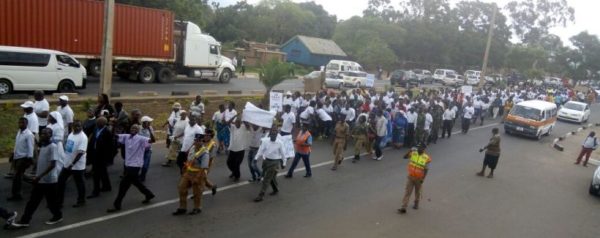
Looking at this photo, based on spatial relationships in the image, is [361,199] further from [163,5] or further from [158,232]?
[163,5]

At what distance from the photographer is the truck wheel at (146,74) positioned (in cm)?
2314

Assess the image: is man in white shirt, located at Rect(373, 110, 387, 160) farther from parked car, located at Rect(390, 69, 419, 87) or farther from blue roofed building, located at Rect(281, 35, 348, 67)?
blue roofed building, located at Rect(281, 35, 348, 67)

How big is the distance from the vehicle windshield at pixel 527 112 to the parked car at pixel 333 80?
12.4 meters

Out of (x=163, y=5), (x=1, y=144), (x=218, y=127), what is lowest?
(x=1, y=144)

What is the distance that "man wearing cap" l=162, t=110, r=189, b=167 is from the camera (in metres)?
10.8

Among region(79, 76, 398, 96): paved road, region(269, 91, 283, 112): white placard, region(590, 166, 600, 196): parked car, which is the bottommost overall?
region(590, 166, 600, 196): parked car

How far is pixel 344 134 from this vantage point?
12.3 metres

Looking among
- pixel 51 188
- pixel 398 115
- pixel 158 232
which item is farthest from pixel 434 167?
pixel 51 188

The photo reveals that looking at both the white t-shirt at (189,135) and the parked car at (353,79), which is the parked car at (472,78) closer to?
the parked car at (353,79)

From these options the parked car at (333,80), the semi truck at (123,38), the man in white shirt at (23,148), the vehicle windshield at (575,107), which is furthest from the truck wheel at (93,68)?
the vehicle windshield at (575,107)

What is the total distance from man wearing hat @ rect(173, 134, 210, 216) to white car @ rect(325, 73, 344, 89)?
76.3ft

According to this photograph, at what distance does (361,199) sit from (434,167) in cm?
456

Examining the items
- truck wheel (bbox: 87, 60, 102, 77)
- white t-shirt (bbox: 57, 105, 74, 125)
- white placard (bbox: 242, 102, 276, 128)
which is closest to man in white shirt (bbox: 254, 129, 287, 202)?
white placard (bbox: 242, 102, 276, 128)

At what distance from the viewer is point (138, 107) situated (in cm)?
1616
